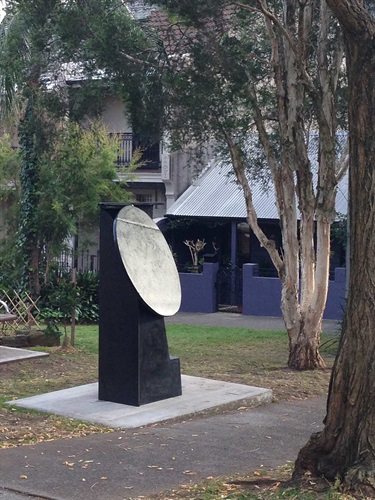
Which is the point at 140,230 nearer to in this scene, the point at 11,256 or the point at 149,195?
the point at 11,256

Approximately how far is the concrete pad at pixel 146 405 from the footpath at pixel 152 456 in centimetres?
21

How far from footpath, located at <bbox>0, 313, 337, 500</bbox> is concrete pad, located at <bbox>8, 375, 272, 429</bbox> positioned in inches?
8.4

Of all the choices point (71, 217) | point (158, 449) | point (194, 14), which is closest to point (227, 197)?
point (71, 217)

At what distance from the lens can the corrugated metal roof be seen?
79.9ft

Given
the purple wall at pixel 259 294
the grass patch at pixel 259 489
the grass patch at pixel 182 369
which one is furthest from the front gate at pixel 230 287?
the grass patch at pixel 259 489

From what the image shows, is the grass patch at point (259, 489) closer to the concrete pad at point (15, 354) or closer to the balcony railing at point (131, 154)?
the concrete pad at point (15, 354)

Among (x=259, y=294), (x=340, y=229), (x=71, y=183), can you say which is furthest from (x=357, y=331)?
(x=259, y=294)

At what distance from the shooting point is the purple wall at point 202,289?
2500cm

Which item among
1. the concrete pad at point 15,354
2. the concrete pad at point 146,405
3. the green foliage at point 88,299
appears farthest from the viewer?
the green foliage at point 88,299

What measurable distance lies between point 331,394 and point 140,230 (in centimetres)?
445

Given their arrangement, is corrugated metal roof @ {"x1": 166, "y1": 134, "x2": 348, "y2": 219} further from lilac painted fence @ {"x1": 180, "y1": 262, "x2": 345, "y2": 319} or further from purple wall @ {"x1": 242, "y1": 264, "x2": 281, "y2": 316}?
purple wall @ {"x1": 242, "y1": 264, "x2": 281, "y2": 316}

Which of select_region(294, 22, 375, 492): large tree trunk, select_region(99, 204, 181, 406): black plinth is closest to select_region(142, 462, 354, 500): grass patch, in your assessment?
select_region(294, 22, 375, 492): large tree trunk

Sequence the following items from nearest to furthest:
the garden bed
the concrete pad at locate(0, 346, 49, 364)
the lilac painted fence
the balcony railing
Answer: the concrete pad at locate(0, 346, 49, 364) < the garden bed < the lilac painted fence < the balcony railing

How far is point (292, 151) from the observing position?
43.3 ft
